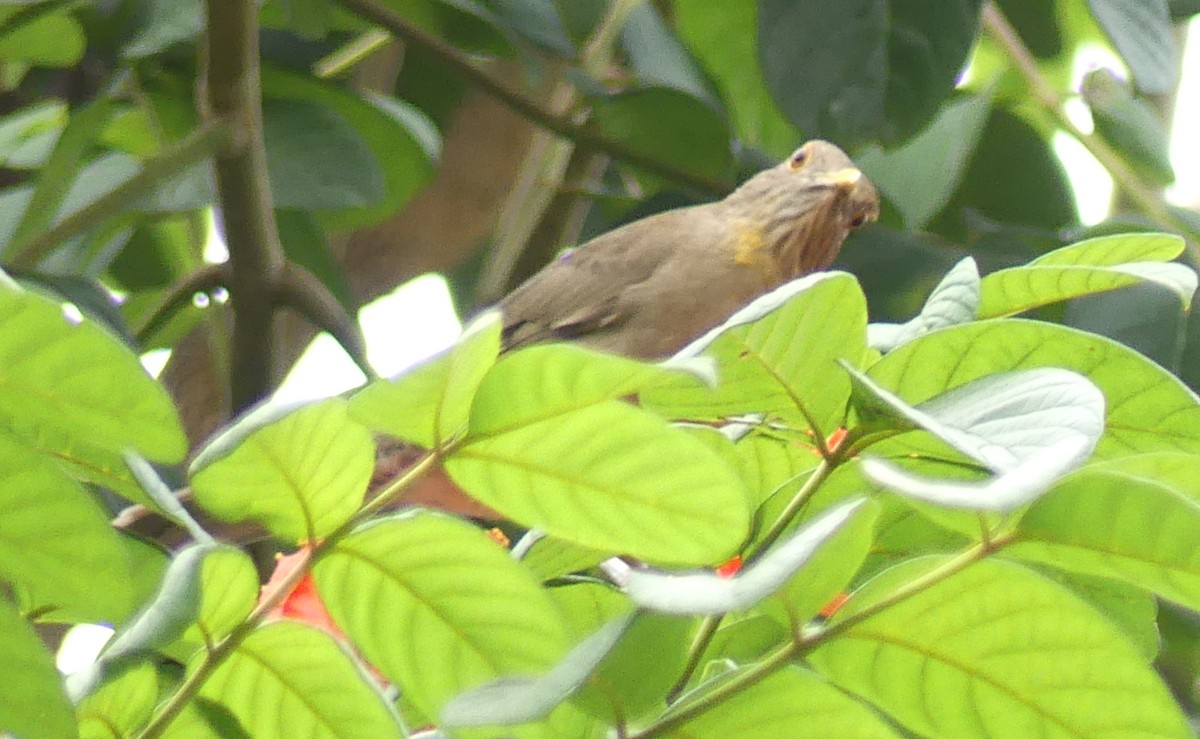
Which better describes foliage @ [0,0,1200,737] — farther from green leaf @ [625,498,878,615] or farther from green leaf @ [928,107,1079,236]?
green leaf @ [928,107,1079,236]

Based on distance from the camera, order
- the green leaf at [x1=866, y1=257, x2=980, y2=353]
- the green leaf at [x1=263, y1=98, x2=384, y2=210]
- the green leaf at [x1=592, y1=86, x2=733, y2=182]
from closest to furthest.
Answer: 1. the green leaf at [x1=866, y1=257, x2=980, y2=353]
2. the green leaf at [x1=263, y1=98, x2=384, y2=210]
3. the green leaf at [x1=592, y1=86, x2=733, y2=182]

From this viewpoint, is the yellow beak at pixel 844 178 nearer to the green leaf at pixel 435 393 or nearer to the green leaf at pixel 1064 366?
the green leaf at pixel 1064 366

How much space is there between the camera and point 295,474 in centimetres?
64

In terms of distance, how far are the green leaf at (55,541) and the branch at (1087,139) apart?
4.39ft

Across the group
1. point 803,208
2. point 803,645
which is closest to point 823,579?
point 803,645

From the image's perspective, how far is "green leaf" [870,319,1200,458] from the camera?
0.66 meters

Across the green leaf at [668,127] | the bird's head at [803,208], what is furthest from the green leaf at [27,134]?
the bird's head at [803,208]

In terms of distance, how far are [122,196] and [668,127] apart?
706 mm

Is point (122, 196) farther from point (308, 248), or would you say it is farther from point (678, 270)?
point (678, 270)

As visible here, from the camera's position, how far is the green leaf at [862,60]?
5.44 ft

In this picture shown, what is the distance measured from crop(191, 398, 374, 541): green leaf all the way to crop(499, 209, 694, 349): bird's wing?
5.25 feet

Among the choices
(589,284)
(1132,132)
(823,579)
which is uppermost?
(823,579)

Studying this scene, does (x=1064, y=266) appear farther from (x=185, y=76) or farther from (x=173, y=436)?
(x=185, y=76)

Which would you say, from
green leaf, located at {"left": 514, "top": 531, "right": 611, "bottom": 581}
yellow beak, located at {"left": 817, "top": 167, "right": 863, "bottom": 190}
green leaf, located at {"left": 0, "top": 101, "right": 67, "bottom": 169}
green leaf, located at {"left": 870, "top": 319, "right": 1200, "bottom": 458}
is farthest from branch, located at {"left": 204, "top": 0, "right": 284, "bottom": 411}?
green leaf, located at {"left": 870, "top": 319, "right": 1200, "bottom": 458}
